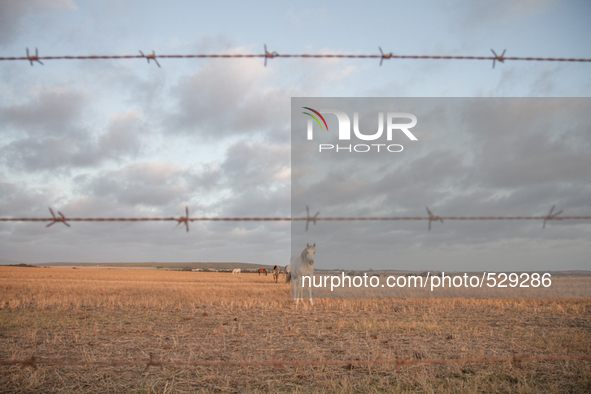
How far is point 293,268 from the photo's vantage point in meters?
20.4

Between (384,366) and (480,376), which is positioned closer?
(480,376)

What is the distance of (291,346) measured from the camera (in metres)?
7.45

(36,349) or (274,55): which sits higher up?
(274,55)

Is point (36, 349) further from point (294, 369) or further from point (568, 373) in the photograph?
point (568, 373)

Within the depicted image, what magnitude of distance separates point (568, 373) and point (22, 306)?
16316mm

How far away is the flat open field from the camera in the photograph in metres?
5.19

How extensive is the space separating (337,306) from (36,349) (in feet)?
33.1

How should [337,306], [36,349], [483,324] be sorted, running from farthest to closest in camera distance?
[337,306]
[483,324]
[36,349]

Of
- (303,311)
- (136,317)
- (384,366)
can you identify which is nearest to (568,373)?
(384,366)

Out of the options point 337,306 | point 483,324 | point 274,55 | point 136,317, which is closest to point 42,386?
point 274,55

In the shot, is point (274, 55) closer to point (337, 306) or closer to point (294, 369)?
point (294, 369)

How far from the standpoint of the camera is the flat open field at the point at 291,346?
5188 mm

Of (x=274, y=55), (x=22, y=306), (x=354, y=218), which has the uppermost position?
(x=274, y=55)

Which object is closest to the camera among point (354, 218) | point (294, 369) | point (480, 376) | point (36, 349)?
point (354, 218)
